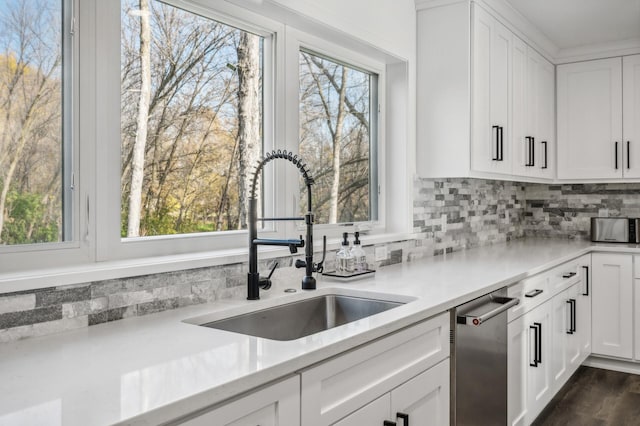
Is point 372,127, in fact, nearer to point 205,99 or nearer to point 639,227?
point 205,99

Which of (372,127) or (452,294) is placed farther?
(372,127)

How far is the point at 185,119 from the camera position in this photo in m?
2.01

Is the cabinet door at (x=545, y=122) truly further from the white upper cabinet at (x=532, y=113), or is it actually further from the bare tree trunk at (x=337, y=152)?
the bare tree trunk at (x=337, y=152)

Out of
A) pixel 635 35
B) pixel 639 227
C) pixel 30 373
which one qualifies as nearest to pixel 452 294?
pixel 30 373

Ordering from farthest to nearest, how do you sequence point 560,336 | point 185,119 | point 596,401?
point 596,401 → point 560,336 → point 185,119

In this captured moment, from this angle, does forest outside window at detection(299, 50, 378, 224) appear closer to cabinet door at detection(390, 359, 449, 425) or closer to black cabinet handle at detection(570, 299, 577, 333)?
cabinet door at detection(390, 359, 449, 425)

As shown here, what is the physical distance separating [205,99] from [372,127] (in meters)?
1.28

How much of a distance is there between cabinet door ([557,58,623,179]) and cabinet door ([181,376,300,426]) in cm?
392

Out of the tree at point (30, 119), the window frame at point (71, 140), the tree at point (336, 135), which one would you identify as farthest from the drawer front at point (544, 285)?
the tree at point (30, 119)

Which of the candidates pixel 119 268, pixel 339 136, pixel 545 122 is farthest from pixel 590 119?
pixel 119 268

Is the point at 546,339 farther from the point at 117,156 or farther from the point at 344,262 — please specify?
the point at 117,156

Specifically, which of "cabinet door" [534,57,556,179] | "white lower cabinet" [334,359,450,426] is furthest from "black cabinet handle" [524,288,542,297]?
"cabinet door" [534,57,556,179]

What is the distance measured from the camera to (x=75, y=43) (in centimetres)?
160

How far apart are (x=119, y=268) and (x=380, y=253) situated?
1536 mm
